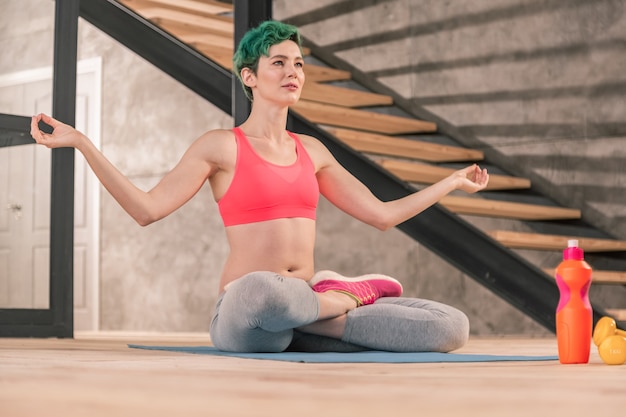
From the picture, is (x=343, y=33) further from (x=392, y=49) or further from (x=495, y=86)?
(x=495, y=86)

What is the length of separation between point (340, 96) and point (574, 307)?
10.8 ft

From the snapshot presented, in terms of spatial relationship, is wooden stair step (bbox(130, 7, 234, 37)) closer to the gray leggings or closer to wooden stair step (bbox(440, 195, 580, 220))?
wooden stair step (bbox(440, 195, 580, 220))

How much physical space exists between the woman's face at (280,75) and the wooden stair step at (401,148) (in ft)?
4.76

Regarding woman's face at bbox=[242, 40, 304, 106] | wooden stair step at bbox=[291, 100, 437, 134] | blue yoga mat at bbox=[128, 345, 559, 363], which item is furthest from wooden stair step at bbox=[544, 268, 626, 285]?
blue yoga mat at bbox=[128, 345, 559, 363]

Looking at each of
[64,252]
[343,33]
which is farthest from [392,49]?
[64,252]

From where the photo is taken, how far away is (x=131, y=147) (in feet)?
22.8

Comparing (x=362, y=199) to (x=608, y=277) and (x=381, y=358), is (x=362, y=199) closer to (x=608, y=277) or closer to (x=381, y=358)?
(x=381, y=358)

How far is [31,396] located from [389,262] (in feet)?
14.9

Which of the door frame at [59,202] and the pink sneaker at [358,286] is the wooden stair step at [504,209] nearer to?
the pink sneaker at [358,286]

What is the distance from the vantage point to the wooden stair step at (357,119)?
4758 millimetres

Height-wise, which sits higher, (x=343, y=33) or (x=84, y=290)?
(x=343, y=33)

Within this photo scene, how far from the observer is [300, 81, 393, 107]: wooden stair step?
17.0ft

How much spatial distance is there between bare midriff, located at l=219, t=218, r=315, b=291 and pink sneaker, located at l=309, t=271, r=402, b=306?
0.08m

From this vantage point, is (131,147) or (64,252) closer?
(64,252)
